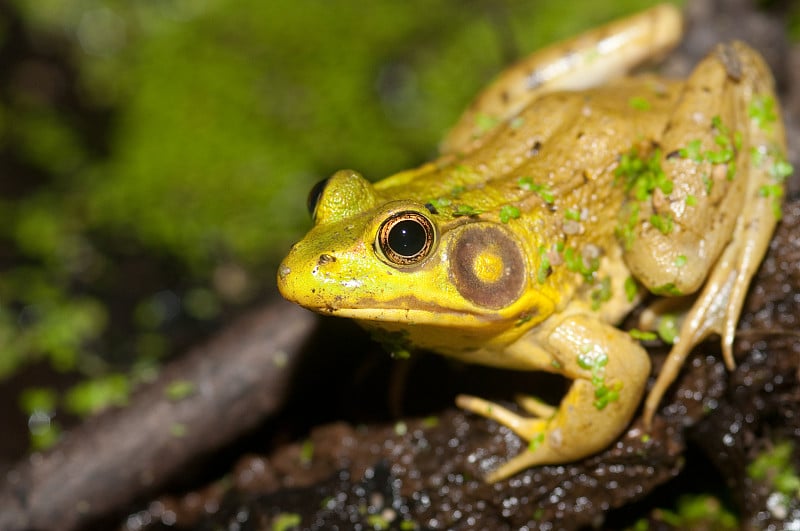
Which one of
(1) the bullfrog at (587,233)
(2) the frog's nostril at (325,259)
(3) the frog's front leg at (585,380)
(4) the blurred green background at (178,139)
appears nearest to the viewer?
(2) the frog's nostril at (325,259)

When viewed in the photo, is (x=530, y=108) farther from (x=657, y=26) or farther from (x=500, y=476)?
(x=500, y=476)

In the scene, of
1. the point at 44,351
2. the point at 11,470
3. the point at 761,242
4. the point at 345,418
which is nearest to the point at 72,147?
the point at 44,351

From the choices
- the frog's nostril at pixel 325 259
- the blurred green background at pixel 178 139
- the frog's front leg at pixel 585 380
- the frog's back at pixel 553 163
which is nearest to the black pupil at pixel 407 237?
the frog's nostril at pixel 325 259

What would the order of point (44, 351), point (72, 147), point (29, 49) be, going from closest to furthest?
point (44, 351) → point (72, 147) → point (29, 49)

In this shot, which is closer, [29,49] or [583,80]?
[583,80]

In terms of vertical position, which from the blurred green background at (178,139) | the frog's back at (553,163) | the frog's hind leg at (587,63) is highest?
the frog's hind leg at (587,63)

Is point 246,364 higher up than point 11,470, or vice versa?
point 246,364

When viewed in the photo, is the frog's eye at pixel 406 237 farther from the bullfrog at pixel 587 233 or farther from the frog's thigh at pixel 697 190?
the frog's thigh at pixel 697 190

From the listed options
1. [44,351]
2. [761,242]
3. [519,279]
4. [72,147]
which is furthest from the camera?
[72,147]
